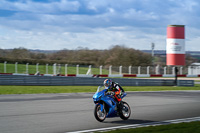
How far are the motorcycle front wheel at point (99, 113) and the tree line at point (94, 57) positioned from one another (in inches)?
1751

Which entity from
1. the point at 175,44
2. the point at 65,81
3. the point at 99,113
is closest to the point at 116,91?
the point at 99,113

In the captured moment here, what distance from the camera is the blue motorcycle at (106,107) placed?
31.6ft

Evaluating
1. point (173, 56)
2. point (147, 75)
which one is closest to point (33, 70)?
point (147, 75)

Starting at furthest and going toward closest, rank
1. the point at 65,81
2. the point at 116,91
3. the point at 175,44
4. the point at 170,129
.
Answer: the point at 175,44 < the point at 65,81 < the point at 116,91 < the point at 170,129

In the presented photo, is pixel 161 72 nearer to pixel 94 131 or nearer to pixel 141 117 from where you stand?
pixel 141 117

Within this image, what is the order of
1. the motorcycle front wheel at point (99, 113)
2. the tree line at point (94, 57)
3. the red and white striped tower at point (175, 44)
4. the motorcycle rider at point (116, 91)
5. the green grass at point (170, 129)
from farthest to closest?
1. the tree line at point (94, 57)
2. the red and white striped tower at point (175, 44)
3. the motorcycle rider at point (116, 91)
4. the motorcycle front wheel at point (99, 113)
5. the green grass at point (170, 129)

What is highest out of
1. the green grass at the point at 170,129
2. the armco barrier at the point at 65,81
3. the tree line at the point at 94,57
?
the tree line at the point at 94,57

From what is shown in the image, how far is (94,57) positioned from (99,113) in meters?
54.5

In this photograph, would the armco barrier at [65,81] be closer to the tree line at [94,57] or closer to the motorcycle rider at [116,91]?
the motorcycle rider at [116,91]

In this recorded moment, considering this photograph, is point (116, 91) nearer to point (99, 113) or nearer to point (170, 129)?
point (99, 113)

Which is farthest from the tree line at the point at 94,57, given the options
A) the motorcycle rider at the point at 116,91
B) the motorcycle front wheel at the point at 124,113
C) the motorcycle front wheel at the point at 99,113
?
the motorcycle front wheel at the point at 99,113

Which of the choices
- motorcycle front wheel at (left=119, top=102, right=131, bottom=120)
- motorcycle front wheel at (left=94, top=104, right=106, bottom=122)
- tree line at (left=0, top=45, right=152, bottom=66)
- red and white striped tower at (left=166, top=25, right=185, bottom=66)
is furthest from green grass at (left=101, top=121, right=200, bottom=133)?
tree line at (left=0, top=45, right=152, bottom=66)

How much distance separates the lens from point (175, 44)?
28.6m

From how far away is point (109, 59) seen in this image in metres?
56.2
